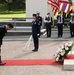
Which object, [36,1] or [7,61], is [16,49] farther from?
[36,1]

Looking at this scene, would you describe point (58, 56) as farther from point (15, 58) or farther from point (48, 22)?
point (48, 22)

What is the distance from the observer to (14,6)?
78.1 metres

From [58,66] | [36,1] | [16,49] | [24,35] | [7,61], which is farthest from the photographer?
[36,1]

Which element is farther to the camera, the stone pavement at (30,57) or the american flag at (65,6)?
the american flag at (65,6)

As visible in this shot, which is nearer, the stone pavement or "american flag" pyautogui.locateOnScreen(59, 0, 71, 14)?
the stone pavement

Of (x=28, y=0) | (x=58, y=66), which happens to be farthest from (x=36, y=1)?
(x=58, y=66)

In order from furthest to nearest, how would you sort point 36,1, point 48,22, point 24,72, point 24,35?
point 36,1, point 24,35, point 48,22, point 24,72

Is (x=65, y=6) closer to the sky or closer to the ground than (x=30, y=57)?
closer to the sky

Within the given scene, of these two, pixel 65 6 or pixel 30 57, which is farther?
pixel 65 6

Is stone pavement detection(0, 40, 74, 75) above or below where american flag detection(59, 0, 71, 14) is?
below

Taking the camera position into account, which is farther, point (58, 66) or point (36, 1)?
point (36, 1)

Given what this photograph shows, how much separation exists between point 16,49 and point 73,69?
591 centimetres

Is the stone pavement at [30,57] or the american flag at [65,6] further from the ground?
the american flag at [65,6]

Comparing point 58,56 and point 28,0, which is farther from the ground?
point 28,0
